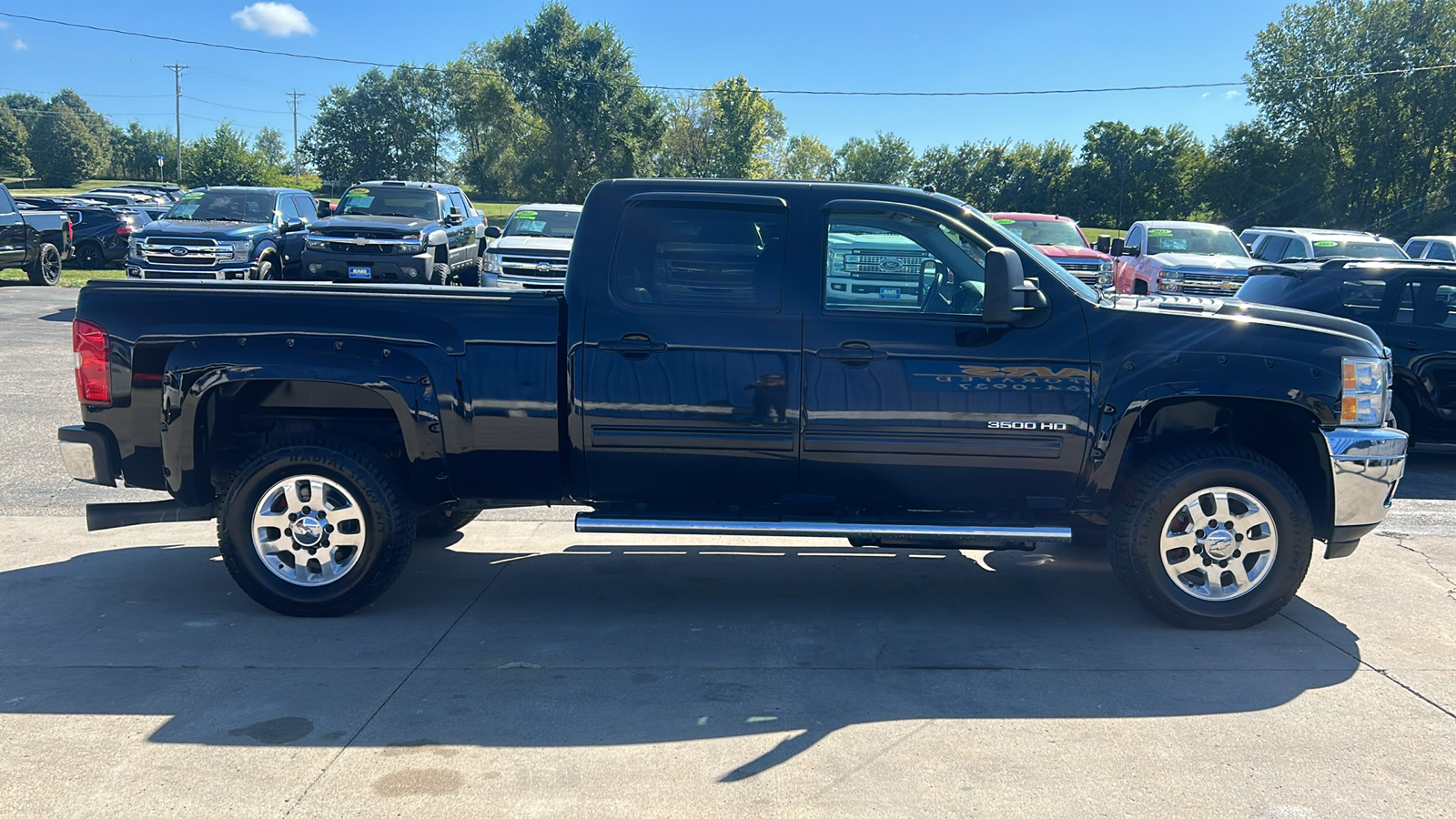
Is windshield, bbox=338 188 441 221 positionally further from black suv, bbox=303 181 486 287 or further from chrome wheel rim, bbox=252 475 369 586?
chrome wheel rim, bbox=252 475 369 586

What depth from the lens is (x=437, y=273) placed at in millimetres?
17047

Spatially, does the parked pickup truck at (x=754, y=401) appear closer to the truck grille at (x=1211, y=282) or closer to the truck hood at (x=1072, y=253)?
the truck grille at (x=1211, y=282)

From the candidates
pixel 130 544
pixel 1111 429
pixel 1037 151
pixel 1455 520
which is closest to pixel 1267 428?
pixel 1111 429

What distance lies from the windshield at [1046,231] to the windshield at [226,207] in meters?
12.5

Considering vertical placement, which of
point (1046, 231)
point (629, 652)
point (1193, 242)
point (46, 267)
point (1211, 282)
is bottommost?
point (629, 652)

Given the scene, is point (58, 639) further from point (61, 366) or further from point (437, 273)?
point (437, 273)

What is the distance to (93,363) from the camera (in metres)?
5.11

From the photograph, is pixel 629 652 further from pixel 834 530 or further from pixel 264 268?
pixel 264 268

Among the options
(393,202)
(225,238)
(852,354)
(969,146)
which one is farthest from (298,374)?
(969,146)

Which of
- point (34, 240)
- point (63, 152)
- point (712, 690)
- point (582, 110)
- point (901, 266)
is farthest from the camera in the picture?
point (63, 152)

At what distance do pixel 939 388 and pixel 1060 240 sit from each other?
14038 mm

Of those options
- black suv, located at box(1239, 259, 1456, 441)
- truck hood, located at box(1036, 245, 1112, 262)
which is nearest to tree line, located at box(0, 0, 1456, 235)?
truck hood, located at box(1036, 245, 1112, 262)

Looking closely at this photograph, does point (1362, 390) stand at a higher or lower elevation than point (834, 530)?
higher

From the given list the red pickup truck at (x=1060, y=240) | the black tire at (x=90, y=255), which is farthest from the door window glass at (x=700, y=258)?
the black tire at (x=90, y=255)
